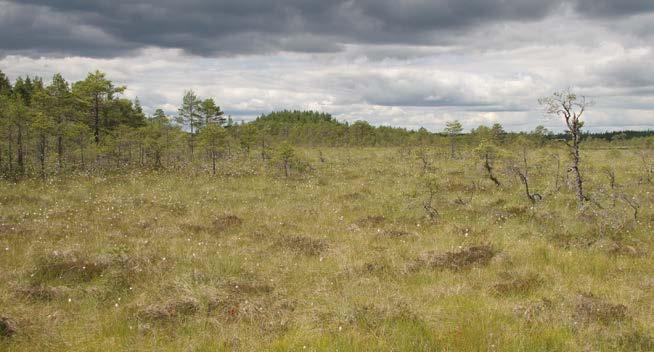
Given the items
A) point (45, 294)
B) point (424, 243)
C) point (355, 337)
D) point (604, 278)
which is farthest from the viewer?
point (424, 243)

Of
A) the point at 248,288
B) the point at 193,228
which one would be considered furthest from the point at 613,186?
the point at 248,288

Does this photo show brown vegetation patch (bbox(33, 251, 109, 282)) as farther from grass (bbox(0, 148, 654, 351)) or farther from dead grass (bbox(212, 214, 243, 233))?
dead grass (bbox(212, 214, 243, 233))

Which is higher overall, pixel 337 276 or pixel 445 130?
pixel 445 130

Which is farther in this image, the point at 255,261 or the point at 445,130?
the point at 445,130

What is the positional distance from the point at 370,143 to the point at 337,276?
7289 cm

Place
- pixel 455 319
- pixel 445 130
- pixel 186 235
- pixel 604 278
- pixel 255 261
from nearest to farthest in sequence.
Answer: pixel 455 319, pixel 604 278, pixel 255 261, pixel 186 235, pixel 445 130

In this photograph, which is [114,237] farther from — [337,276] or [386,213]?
[386,213]

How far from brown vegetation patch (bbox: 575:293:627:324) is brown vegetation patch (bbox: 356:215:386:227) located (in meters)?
7.71

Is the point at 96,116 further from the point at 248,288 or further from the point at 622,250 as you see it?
the point at 622,250

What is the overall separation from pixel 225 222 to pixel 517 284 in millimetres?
9324

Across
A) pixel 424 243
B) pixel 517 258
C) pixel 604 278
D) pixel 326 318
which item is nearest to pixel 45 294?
pixel 326 318

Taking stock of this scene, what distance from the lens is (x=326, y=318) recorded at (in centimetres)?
764

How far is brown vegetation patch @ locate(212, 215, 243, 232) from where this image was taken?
1458cm

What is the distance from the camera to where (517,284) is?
9.25m
